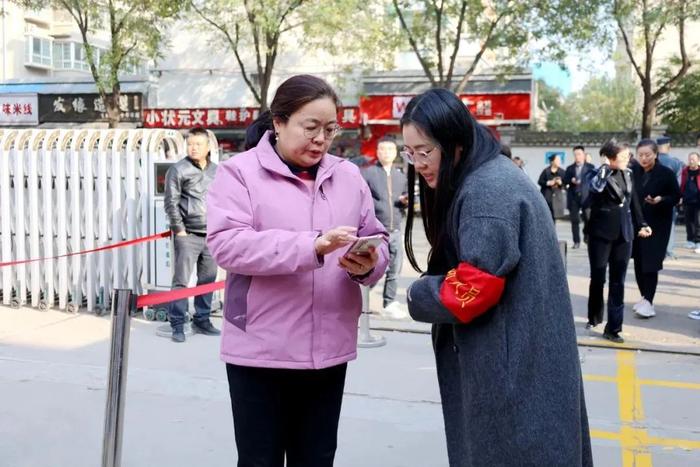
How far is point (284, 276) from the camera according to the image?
2457mm

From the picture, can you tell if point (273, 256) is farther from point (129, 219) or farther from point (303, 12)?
point (303, 12)

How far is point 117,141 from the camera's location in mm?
7336

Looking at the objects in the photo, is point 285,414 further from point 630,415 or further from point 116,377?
point 630,415

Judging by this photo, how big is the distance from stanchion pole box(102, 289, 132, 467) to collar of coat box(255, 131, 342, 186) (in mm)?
987

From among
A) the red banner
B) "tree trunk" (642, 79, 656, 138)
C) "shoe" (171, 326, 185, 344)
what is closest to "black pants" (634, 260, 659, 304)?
"shoe" (171, 326, 185, 344)

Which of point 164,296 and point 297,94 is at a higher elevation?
point 297,94

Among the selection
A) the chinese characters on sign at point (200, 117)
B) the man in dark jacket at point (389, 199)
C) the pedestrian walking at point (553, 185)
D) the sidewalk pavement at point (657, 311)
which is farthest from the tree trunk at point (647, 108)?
the man in dark jacket at point (389, 199)

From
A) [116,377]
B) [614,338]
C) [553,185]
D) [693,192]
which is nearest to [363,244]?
[116,377]

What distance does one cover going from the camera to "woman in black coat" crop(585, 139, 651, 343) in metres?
6.50

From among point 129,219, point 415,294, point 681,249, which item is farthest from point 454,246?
point 681,249

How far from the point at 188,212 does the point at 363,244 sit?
445cm

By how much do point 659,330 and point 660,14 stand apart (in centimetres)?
1202

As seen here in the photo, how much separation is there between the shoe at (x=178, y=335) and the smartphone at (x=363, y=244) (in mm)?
4355

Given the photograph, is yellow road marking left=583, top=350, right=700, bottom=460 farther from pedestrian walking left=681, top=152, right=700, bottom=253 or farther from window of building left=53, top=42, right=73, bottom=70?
window of building left=53, top=42, right=73, bottom=70
